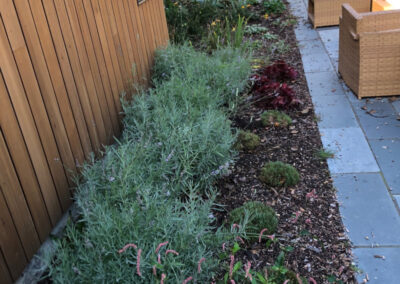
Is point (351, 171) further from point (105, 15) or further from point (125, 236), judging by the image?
point (105, 15)

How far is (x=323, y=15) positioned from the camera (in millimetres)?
7457

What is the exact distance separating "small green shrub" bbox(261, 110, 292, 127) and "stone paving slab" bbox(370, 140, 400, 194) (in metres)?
0.88

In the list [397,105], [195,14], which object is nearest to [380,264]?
[397,105]

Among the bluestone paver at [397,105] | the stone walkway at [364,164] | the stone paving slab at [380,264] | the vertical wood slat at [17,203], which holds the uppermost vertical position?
the vertical wood slat at [17,203]

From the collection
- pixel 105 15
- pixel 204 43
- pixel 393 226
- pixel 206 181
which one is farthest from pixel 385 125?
pixel 204 43

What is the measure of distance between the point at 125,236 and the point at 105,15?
7.68ft

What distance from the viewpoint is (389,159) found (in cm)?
380

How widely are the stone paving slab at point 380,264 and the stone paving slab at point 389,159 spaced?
0.74m

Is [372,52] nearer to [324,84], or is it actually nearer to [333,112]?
[333,112]

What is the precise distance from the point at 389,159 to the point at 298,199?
1.02m

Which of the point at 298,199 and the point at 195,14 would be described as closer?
the point at 298,199

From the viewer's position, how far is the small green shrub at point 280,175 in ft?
11.7

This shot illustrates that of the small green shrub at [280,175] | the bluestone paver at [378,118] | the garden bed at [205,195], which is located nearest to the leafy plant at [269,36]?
the garden bed at [205,195]

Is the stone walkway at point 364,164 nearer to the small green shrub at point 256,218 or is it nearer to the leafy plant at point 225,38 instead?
the small green shrub at point 256,218
